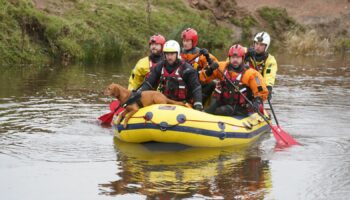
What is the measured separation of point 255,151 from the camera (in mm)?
10656

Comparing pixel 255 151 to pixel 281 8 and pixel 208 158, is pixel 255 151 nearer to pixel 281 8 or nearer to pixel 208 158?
pixel 208 158

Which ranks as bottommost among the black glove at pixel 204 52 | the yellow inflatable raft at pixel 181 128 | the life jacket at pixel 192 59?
the yellow inflatable raft at pixel 181 128

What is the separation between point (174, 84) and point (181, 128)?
1.17 metres

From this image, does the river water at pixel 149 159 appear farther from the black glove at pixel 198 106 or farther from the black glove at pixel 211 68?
the black glove at pixel 211 68

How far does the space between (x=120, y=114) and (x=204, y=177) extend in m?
2.28

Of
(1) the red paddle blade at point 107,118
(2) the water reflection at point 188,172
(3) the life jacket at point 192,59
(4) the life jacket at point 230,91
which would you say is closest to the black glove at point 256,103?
(4) the life jacket at point 230,91

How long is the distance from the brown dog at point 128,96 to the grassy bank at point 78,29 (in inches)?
409

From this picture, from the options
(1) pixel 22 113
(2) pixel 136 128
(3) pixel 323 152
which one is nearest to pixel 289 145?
(3) pixel 323 152

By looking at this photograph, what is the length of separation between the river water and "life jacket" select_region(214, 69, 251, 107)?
76cm

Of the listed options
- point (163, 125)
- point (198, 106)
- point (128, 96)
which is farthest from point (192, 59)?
point (163, 125)

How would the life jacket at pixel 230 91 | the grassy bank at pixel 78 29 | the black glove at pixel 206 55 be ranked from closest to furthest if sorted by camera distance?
the life jacket at pixel 230 91, the black glove at pixel 206 55, the grassy bank at pixel 78 29

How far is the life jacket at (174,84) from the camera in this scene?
11.0m

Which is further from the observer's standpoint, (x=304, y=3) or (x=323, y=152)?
(x=304, y=3)

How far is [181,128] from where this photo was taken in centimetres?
1009
